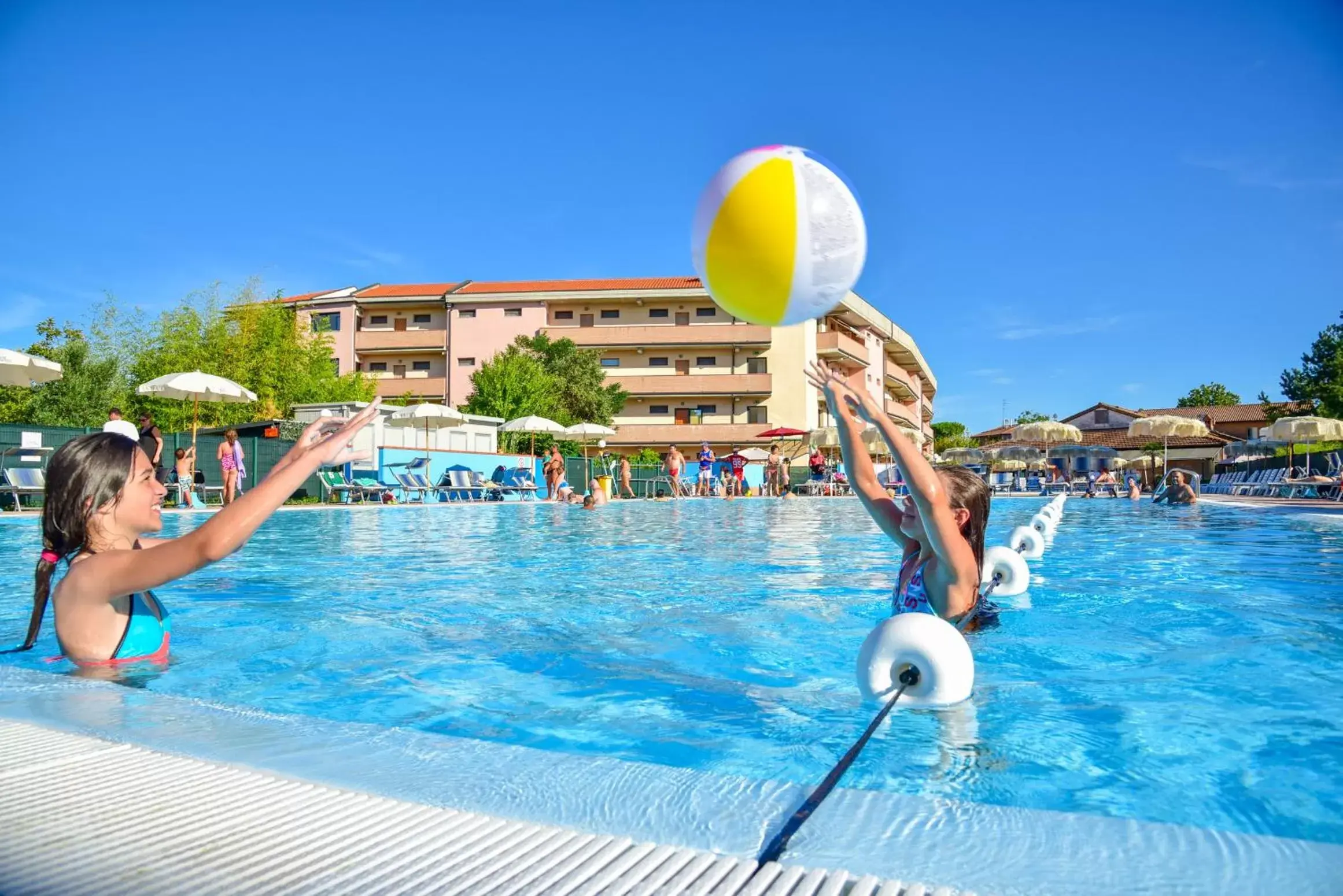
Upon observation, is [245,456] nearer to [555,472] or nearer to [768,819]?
[555,472]

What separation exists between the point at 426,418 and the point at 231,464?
22.7 ft

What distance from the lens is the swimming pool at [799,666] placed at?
2607mm

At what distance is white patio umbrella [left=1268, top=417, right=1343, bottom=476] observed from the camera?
2505 cm

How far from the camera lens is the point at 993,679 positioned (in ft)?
12.2

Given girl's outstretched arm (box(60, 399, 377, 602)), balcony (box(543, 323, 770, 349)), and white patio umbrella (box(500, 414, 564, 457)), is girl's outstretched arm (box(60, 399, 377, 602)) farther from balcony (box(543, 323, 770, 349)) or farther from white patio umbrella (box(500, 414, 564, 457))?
balcony (box(543, 323, 770, 349))

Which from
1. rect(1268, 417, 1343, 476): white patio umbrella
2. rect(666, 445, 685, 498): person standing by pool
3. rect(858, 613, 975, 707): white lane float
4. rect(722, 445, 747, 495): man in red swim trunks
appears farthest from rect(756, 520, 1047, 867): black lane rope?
rect(722, 445, 747, 495): man in red swim trunks

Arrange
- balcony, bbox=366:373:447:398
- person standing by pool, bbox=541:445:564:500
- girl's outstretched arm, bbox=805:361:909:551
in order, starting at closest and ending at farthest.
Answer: girl's outstretched arm, bbox=805:361:909:551, person standing by pool, bbox=541:445:564:500, balcony, bbox=366:373:447:398

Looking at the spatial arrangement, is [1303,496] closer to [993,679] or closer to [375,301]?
[993,679]

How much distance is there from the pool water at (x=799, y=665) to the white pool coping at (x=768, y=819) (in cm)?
86

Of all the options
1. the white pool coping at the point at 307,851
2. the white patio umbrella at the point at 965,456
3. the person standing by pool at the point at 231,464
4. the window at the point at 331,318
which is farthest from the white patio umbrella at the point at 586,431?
the white pool coping at the point at 307,851

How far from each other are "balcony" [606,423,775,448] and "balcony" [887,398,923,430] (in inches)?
456

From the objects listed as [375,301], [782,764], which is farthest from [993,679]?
[375,301]

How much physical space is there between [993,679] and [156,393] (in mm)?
18422

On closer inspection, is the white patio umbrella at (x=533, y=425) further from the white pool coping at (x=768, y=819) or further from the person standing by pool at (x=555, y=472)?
the white pool coping at (x=768, y=819)
